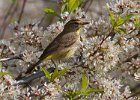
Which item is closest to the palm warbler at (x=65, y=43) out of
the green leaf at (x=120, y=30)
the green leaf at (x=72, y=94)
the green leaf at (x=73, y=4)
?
the green leaf at (x=73, y=4)

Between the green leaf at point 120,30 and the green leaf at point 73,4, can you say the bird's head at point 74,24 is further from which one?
the green leaf at point 120,30

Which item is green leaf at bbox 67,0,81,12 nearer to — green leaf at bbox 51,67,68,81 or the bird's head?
the bird's head

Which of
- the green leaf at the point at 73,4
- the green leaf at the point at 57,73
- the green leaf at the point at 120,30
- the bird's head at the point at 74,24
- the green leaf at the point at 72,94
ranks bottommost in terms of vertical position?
the green leaf at the point at 72,94

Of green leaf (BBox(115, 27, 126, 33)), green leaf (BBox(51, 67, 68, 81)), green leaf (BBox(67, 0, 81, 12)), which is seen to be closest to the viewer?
green leaf (BBox(51, 67, 68, 81))

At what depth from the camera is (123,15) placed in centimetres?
421

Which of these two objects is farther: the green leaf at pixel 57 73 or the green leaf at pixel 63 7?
the green leaf at pixel 63 7

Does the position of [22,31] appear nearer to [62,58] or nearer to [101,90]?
[62,58]

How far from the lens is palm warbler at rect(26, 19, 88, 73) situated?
4395 millimetres

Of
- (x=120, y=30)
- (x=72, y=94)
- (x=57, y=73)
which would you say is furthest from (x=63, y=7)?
(x=72, y=94)

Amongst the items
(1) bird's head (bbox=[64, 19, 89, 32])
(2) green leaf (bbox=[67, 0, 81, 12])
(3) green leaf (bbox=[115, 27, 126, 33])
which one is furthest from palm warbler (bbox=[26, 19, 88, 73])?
(3) green leaf (bbox=[115, 27, 126, 33])

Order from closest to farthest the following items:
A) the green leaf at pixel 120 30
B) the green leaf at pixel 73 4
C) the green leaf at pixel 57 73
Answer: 1. the green leaf at pixel 57 73
2. the green leaf at pixel 120 30
3. the green leaf at pixel 73 4

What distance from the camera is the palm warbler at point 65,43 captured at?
14.4ft

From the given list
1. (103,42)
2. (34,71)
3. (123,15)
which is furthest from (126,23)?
(34,71)

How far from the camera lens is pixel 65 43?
4.70 metres
